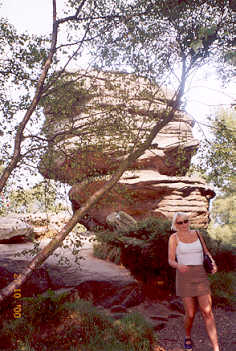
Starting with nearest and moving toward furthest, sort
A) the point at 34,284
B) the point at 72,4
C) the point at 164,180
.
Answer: the point at 72,4
the point at 34,284
the point at 164,180

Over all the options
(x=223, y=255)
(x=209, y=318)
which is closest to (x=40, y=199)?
(x=209, y=318)

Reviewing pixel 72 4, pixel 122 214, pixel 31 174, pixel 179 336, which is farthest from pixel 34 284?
pixel 122 214

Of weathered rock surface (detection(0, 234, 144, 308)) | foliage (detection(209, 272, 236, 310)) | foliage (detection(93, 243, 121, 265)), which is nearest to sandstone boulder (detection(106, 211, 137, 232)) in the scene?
foliage (detection(93, 243, 121, 265))

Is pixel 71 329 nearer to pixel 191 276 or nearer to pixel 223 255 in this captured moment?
pixel 191 276

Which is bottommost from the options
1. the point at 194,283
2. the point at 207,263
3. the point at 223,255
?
the point at 223,255

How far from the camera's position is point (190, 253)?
434 centimetres

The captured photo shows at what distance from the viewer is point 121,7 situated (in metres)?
7.04

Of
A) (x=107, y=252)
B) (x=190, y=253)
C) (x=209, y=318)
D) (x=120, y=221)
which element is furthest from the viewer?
(x=120, y=221)

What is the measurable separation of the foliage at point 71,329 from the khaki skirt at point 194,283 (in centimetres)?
147

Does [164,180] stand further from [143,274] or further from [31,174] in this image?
[31,174]

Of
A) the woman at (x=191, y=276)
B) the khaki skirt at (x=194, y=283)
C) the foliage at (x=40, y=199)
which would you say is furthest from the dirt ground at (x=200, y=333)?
the foliage at (x=40, y=199)

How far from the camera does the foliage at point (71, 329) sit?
5.11 meters

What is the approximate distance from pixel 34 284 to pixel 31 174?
272 cm

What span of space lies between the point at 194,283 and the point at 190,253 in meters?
0.41
